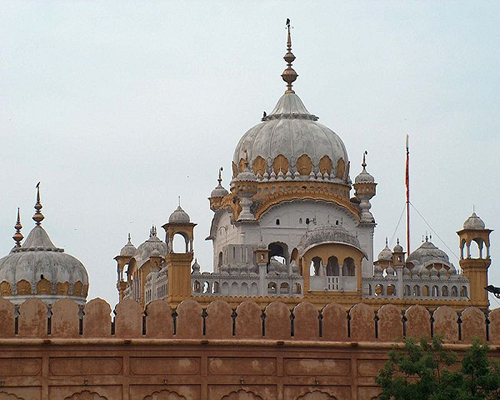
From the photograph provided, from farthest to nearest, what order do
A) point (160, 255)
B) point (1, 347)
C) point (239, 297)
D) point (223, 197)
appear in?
point (223, 197)
point (160, 255)
point (239, 297)
point (1, 347)

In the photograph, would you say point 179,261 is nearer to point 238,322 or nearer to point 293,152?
point 293,152

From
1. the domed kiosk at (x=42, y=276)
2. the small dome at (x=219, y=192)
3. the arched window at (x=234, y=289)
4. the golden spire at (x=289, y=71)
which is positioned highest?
the golden spire at (x=289, y=71)

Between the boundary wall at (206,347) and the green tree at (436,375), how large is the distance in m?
0.65

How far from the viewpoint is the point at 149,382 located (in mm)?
23578

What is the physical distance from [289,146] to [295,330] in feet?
64.7

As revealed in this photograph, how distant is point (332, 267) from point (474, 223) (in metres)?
3.65

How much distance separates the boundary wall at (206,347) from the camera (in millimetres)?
23344

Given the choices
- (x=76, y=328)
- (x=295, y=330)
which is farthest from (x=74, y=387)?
(x=295, y=330)

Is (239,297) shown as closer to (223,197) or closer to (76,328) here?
(223,197)

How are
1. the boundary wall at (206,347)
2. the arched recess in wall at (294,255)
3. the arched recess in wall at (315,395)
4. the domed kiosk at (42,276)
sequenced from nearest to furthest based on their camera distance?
1. the boundary wall at (206,347)
2. the arched recess in wall at (315,395)
3. the domed kiosk at (42,276)
4. the arched recess in wall at (294,255)

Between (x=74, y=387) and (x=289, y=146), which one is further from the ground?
(x=289, y=146)

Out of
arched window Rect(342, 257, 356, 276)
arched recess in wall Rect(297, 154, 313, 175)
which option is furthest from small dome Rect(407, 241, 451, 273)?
arched window Rect(342, 257, 356, 276)

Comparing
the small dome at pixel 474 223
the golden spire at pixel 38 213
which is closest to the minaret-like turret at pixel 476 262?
the small dome at pixel 474 223

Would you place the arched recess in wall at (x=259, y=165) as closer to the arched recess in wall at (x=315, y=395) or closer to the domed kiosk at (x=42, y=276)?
the domed kiosk at (x=42, y=276)
